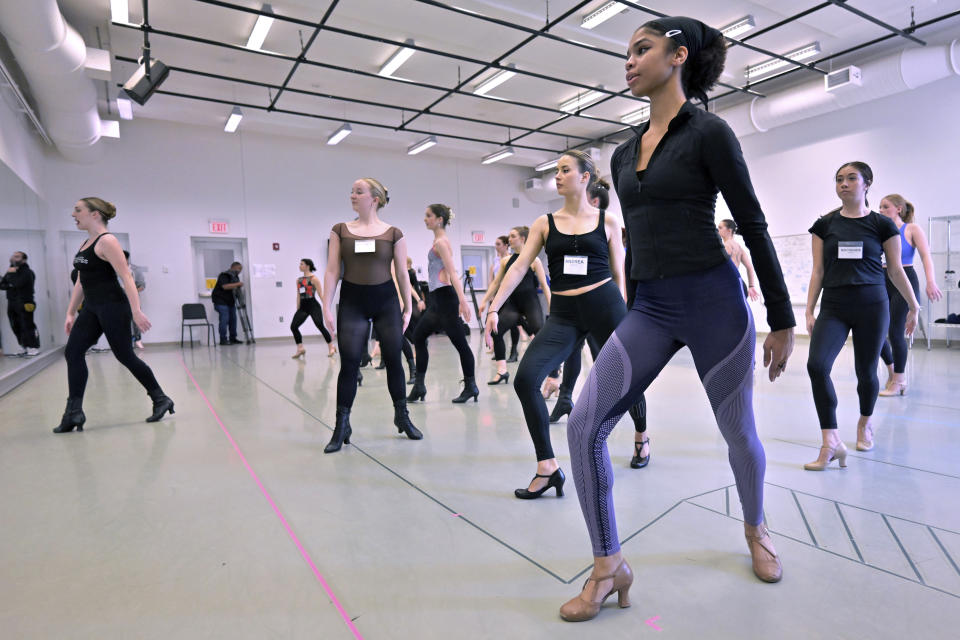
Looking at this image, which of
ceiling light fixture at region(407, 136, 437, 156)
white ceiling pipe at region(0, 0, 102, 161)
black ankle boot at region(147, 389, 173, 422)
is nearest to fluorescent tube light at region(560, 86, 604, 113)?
ceiling light fixture at region(407, 136, 437, 156)

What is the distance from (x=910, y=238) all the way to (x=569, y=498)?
172 inches

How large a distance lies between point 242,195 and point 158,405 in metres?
8.91

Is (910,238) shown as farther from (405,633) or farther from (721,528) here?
(405,633)

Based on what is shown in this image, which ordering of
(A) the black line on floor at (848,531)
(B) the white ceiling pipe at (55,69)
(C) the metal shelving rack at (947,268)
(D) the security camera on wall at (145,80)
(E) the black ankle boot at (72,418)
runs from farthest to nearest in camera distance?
(C) the metal shelving rack at (947,268)
(D) the security camera on wall at (145,80)
(B) the white ceiling pipe at (55,69)
(E) the black ankle boot at (72,418)
(A) the black line on floor at (848,531)

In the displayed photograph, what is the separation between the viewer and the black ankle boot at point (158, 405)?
3777 millimetres

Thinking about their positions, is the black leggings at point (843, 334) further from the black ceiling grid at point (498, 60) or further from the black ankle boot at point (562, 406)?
the black ceiling grid at point (498, 60)

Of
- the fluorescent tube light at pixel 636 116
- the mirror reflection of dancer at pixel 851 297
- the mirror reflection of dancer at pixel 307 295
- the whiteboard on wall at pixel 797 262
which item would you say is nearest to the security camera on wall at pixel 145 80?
the mirror reflection of dancer at pixel 307 295

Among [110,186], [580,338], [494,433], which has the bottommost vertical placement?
[494,433]

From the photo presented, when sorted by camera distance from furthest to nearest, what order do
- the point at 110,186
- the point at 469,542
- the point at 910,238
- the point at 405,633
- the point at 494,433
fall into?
1. the point at 110,186
2. the point at 910,238
3. the point at 494,433
4. the point at 469,542
5. the point at 405,633

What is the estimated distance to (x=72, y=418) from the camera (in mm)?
3537

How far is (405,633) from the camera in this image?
129 cm

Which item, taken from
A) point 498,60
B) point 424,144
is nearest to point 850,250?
point 498,60

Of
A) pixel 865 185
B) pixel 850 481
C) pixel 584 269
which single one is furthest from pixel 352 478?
pixel 865 185

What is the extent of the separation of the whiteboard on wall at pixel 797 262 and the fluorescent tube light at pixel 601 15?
4.92 meters
